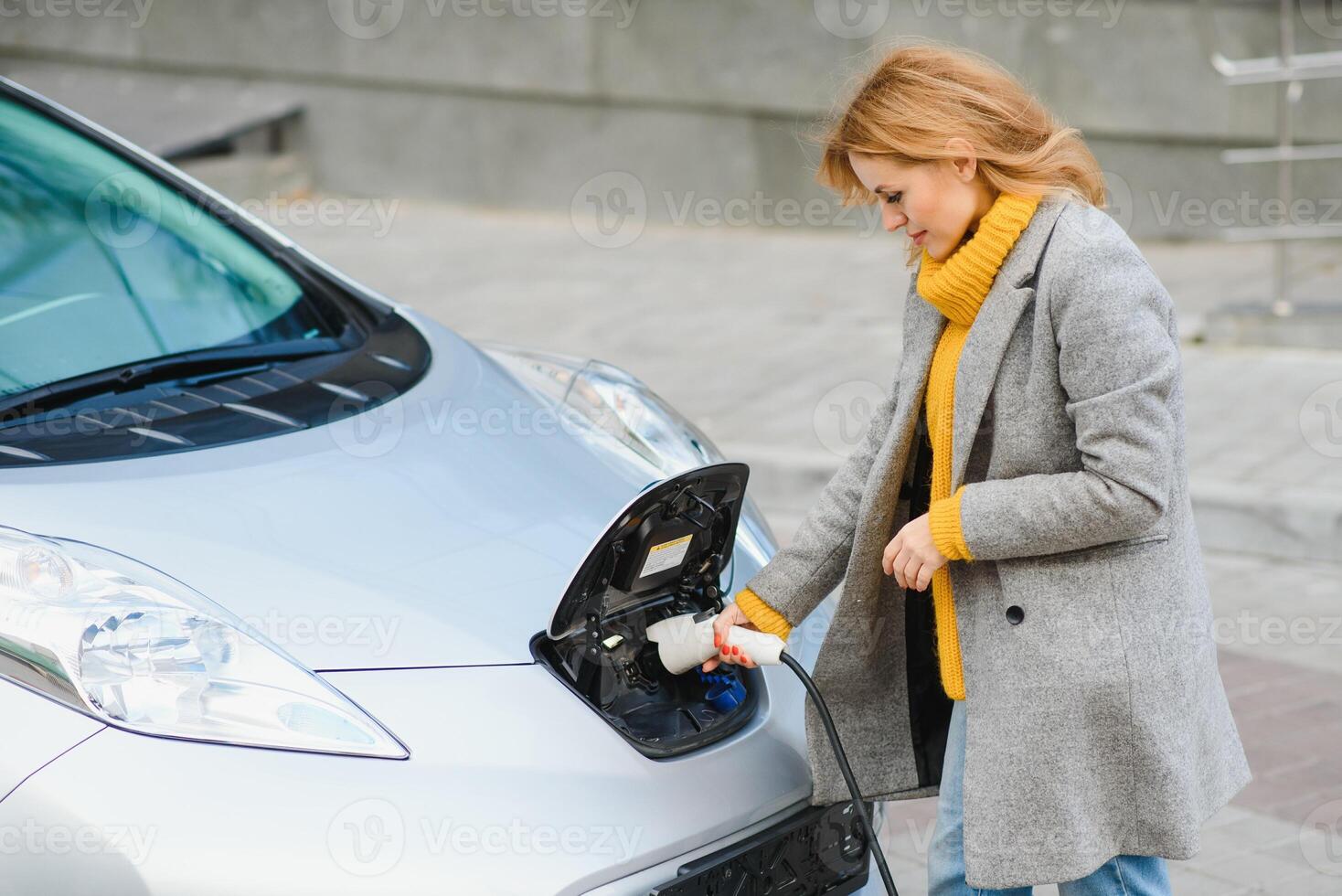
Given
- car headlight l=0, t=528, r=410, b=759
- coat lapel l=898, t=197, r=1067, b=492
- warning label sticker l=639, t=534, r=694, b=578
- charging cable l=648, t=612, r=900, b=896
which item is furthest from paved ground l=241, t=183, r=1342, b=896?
car headlight l=0, t=528, r=410, b=759

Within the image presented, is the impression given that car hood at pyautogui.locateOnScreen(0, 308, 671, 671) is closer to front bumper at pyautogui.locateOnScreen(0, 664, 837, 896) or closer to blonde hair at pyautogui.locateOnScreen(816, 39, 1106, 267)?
front bumper at pyautogui.locateOnScreen(0, 664, 837, 896)

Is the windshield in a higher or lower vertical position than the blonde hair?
lower

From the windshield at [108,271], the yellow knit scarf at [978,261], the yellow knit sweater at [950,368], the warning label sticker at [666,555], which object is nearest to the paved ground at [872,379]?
the yellow knit sweater at [950,368]

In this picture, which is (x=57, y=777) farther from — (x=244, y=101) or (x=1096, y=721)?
(x=244, y=101)

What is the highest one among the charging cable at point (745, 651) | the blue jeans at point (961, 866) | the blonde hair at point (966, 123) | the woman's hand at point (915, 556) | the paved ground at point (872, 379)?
the blonde hair at point (966, 123)

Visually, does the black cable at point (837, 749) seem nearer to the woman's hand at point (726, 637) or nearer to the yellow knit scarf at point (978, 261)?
the woman's hand at point (726, 637)

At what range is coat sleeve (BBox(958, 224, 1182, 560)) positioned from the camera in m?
1.90

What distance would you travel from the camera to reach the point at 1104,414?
1899 millimetres

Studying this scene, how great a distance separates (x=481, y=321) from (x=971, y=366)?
235 inches

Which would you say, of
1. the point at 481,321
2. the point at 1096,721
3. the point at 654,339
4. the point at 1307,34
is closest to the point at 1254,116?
the point at 1307,34

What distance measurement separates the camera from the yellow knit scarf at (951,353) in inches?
79.4

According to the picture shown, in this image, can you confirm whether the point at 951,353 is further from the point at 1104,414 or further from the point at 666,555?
the point at 666,555

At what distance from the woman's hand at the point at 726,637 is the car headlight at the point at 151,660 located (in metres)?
0.52

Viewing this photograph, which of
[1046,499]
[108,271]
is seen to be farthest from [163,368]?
[1046,499]
